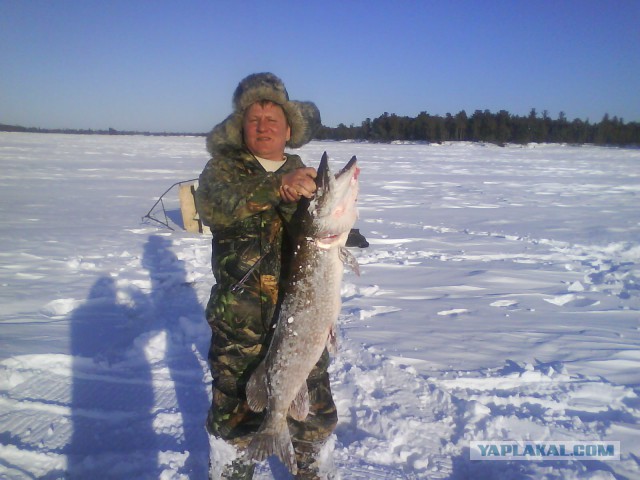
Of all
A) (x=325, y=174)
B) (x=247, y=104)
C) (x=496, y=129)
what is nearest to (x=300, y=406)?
(x=325, y=174)

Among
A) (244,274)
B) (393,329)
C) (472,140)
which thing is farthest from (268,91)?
(472,140)

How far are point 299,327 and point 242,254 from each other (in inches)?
17.3

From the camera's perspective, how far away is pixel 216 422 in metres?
Result: 2.15

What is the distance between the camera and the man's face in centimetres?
220

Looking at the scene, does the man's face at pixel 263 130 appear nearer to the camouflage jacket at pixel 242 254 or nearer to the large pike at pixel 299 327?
the camouflage jacket at pixel 242 254

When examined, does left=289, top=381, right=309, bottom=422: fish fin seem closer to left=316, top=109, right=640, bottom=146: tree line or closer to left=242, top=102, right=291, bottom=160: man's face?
left=242, top=102, right=291, bottom=160: man's face

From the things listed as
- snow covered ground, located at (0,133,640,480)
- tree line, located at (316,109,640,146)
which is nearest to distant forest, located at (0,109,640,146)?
tree line, located at (316,109,640,146)

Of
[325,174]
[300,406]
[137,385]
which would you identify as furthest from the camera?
[137,385]

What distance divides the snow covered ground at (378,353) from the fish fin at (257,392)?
88 cm

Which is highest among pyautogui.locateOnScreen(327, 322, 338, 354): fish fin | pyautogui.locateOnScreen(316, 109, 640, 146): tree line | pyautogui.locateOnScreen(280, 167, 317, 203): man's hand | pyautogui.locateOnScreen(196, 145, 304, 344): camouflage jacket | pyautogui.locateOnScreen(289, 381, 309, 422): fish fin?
pyautogui.locateOnScreen(316, 109, 640, 146): tree line

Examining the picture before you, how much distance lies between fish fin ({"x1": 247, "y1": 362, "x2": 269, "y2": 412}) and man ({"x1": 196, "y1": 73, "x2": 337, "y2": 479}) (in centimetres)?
12

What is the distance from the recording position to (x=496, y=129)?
65312 millimetres

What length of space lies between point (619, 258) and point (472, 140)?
212 ft

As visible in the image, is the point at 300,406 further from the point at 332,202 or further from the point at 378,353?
the point at 378,353
